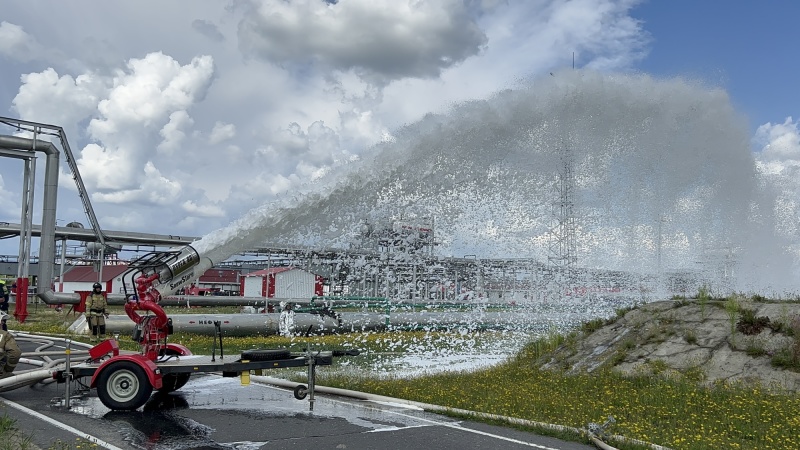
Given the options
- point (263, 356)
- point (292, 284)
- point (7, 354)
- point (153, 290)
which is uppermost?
point (292, 284)

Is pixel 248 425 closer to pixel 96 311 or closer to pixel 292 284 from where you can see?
pixel 96 311

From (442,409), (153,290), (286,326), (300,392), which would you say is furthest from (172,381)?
(286,326)

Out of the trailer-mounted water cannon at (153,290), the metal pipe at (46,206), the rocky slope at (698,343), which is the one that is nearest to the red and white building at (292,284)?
the metal pipe at (46,206)

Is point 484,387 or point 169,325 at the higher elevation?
point 169,325

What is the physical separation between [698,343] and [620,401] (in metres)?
3.69

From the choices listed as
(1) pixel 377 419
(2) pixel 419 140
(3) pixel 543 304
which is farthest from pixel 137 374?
(3) pixel 543 304

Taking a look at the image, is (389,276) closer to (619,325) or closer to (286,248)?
(286,248)

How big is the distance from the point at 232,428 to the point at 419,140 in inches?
366

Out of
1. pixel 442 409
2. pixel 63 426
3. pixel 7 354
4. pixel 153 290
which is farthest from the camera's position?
pixel 7 354

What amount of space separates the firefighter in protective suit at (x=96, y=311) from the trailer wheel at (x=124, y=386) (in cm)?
1335

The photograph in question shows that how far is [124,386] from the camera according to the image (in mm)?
10203

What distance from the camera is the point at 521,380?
1353cm

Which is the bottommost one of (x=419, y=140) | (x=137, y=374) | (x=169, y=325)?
(x=137, y=374)

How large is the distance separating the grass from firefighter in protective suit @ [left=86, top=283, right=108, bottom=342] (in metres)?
11.3
